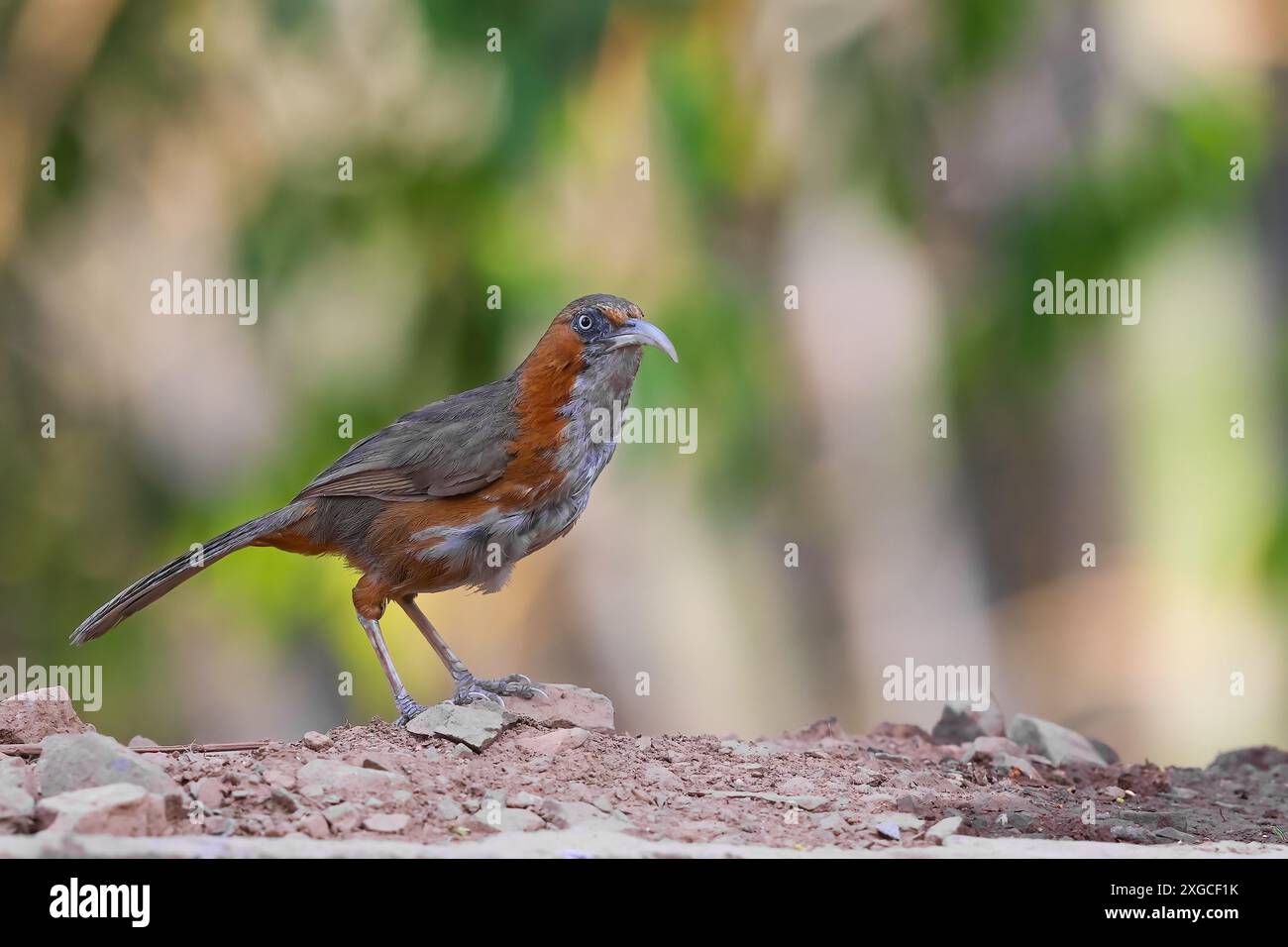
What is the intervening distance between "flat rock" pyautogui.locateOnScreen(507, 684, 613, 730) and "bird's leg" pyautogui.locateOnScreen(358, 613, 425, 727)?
15.6 inches

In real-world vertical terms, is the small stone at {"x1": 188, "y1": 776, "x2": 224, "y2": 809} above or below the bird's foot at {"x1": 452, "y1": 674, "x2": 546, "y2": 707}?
below

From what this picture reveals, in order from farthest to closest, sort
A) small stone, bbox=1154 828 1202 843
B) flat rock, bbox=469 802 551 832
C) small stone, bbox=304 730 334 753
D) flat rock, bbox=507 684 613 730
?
flat rock, bbox=507 684 613 730
small stone, bbox=304 730 334 753
small stone, bbox=1154 828 1202 843
flat rock, bbox=469 802 551 832

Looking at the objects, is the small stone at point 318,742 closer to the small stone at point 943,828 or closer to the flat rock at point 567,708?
the flat rock at point 567,708

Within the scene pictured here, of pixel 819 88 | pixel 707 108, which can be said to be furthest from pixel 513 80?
pixel 819 88

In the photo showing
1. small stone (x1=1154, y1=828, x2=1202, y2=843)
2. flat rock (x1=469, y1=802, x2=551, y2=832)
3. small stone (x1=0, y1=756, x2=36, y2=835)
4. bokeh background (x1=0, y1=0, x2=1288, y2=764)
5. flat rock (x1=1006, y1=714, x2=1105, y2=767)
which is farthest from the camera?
bokeh background (x1=0, y1=0, x2=1288, y2=764)

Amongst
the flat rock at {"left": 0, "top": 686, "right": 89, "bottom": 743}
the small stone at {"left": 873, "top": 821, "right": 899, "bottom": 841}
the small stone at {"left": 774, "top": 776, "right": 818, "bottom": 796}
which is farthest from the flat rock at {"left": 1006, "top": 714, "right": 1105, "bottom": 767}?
the flat rock at {"left": 0, "top": 686, "right": 89, "bottom": 743}

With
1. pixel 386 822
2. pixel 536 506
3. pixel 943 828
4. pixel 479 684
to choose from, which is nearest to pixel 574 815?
pixel 386 822

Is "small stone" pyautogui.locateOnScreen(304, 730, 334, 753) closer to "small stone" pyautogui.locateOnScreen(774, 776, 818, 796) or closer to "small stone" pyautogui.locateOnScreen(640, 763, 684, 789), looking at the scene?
"small stone" pyautogui.locateOnScreen(640, 763, 684, 789)

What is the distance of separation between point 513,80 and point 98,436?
4.51 meters

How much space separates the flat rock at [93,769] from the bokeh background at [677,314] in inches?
222

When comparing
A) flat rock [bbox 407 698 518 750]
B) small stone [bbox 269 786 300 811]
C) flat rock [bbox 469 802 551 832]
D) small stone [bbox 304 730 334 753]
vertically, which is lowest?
flat rock [bbox 469 802 551 832]

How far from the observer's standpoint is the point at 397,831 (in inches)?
173

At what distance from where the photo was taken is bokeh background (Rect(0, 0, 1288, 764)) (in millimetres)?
10922

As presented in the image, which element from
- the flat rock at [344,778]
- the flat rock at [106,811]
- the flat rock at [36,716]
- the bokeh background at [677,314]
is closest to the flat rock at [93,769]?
the flat rock at [106,811]
